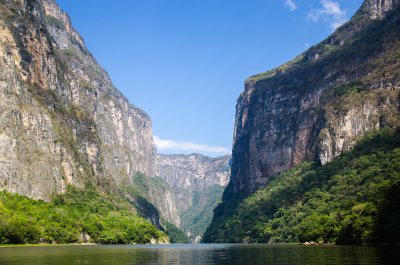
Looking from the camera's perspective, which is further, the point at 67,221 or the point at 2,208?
the point at 67,221

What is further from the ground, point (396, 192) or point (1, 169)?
point (1, 169)

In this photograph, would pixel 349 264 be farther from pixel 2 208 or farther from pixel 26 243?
pixel 2 208

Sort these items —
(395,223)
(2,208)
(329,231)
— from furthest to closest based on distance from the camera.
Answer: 1. (2,208)
2. (329,231)
3. (395,223)

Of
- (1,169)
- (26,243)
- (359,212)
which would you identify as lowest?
(26,243)

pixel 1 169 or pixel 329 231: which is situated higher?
pixel 1 169

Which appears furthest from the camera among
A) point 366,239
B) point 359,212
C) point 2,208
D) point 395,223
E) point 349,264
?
point 2,208

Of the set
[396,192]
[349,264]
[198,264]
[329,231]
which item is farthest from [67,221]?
[349,264]

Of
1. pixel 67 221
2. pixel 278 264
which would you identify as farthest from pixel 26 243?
pixel 278 264

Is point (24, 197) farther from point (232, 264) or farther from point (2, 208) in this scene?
point (232, 264)

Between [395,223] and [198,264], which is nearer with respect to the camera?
[198,264]
